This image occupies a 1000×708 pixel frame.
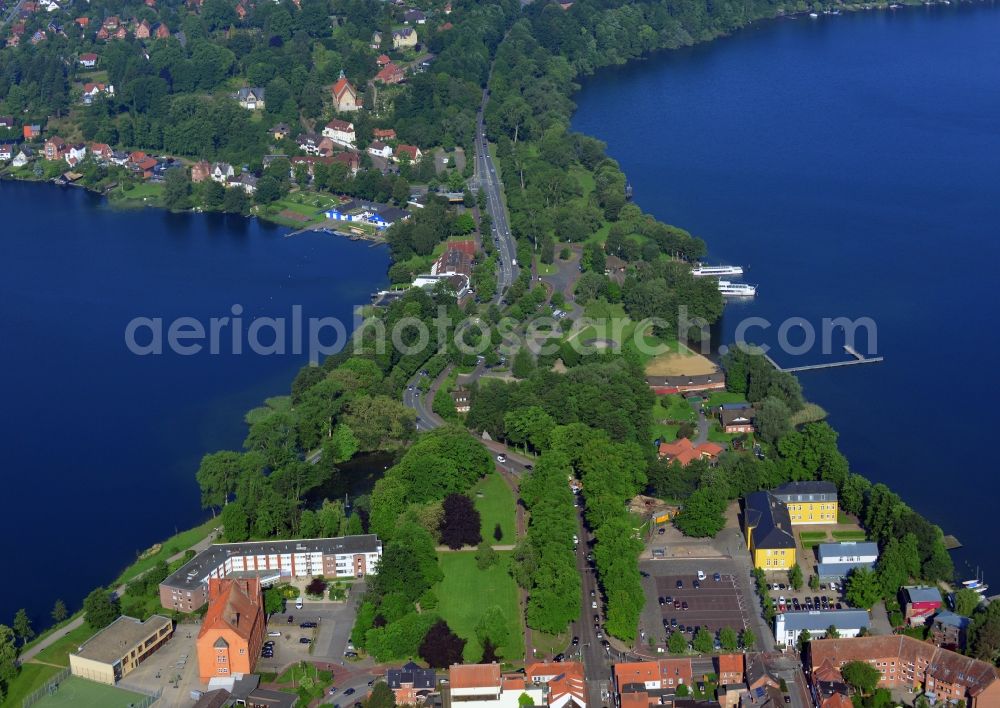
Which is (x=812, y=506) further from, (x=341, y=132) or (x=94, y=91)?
(x=94, y=91)

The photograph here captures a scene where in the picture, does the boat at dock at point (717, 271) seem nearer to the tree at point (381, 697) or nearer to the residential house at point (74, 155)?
the tree at point (381, 697)

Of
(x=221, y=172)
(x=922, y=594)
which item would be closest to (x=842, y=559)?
(x=922, y=594)

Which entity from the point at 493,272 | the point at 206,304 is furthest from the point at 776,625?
the point at 206,304

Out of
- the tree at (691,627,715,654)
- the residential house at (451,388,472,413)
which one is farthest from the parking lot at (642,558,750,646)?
the residential house at (451,388,472,413)

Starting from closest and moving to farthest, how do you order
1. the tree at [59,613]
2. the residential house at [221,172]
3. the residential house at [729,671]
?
the residential house at [729,671] → the tree at [59,613] → the residential house at [221,172]

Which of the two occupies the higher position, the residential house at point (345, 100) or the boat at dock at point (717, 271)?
the residential house at point (345, 100)

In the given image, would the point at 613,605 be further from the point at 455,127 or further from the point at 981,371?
the point at 455,127

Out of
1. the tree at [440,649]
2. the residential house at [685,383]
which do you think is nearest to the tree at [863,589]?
the tree at [440,649]
